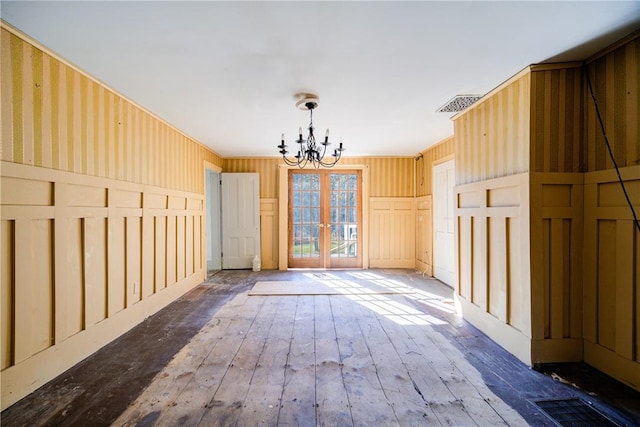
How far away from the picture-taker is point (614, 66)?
6.51 feet

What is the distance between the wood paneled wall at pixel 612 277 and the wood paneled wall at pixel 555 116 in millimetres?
274

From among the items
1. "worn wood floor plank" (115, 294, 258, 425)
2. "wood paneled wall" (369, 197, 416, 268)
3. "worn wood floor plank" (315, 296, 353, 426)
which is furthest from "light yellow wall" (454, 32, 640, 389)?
"wood paneled wall" (369, 197, 416, 268)

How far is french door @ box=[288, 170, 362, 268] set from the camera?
5758 mm

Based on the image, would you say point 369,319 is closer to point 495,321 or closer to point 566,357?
point 495,321

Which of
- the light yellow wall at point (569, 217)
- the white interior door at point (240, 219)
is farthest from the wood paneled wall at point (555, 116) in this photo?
the white interior door at point (240, 219)

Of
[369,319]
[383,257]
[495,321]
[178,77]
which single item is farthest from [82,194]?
[383,257]

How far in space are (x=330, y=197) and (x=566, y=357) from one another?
424cm

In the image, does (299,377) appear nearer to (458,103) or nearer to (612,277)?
(612,277)

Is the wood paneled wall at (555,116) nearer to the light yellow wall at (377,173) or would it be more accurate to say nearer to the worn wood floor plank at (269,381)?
the worn wood floor plank at (269,381)

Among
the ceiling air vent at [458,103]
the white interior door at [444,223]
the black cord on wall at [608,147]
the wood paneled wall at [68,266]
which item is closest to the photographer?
the wood paneled wall at [68,266]

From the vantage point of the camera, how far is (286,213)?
569 centimetres

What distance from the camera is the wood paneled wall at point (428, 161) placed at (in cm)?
449

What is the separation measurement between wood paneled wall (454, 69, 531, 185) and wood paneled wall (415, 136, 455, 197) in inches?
50.6

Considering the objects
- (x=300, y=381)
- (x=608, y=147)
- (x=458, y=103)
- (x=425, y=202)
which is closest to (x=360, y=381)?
(x=300, y=381)
